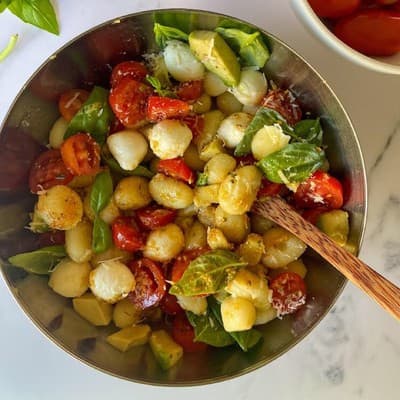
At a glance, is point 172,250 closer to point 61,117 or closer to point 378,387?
point 61,117

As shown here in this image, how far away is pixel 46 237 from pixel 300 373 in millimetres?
502

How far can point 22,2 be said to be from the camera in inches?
41.4

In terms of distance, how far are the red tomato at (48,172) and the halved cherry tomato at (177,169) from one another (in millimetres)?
142

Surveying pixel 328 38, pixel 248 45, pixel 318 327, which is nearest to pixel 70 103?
pixel 248 45

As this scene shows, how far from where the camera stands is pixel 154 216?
1066 mm

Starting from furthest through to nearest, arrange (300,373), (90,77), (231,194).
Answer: (300,373), (90,77), (231,194)

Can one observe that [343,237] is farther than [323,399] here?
No

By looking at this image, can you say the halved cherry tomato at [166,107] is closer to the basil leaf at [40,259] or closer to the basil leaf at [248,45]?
the basil leaf at [248,45]

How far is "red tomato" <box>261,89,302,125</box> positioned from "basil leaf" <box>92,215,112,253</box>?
0.30m

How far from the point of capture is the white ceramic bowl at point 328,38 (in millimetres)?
966

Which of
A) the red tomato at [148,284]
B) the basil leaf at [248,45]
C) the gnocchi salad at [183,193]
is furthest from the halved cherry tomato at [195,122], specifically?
the red tomato at [148,284]

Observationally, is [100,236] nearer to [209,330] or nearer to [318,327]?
[209,330]

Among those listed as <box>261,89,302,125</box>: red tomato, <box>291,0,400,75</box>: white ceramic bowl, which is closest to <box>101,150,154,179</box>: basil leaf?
<box>261,89,302,125</box>: red tomato

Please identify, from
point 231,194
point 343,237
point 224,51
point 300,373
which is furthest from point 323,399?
point 224,51
